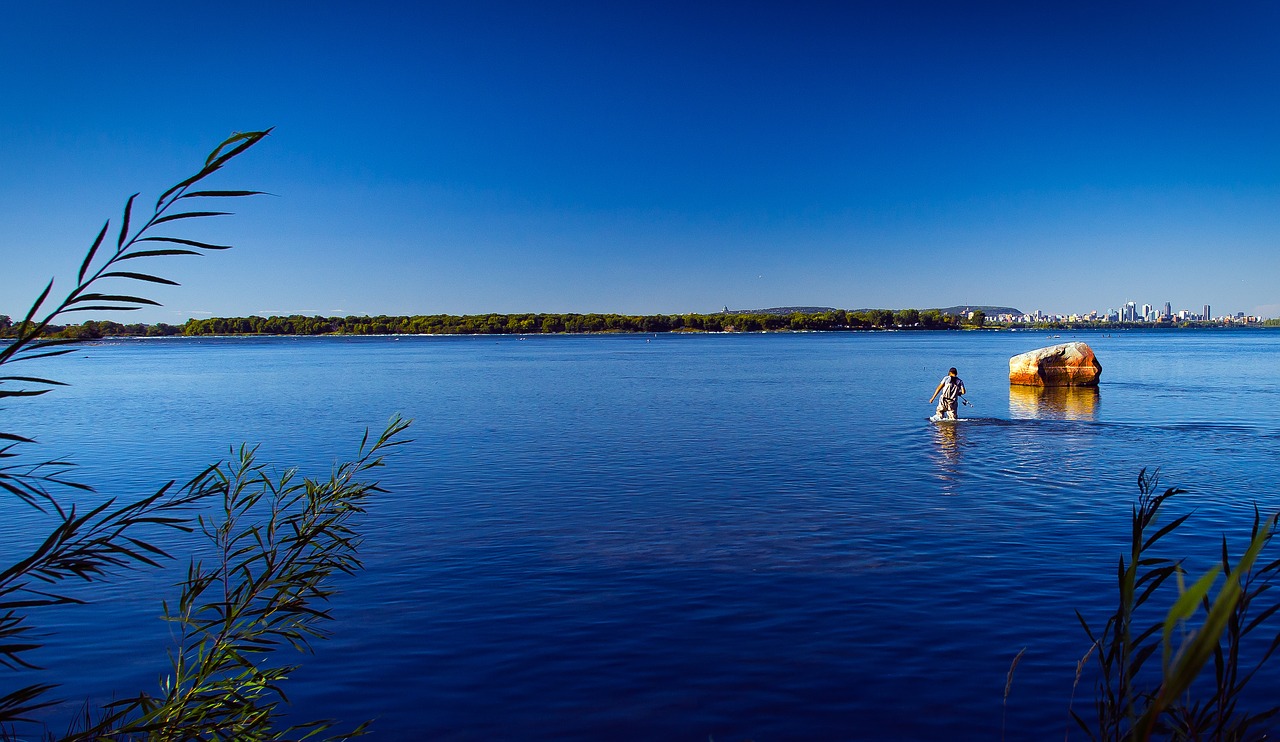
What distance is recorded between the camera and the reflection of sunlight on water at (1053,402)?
35.9m

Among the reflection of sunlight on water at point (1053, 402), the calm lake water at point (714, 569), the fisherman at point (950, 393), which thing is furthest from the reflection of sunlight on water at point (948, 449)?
the reflection of sunlight on water at point (1053, 402)

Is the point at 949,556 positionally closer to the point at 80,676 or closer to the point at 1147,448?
the point at 80,676

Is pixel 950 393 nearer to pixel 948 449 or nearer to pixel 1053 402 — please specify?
pixel 948 449

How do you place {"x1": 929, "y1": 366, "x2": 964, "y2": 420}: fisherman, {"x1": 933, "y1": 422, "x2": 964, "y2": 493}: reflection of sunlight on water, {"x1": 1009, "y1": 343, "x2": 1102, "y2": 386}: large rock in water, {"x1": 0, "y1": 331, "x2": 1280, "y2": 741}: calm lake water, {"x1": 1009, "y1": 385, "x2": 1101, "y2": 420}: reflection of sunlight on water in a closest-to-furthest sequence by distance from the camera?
1. {"x1": 0, "y1": 331, "x2": 1280, "y2": 741}: calm lake water
2. {"x1": 933, "y1": 422, "x2": 964, "y2": 493}: reflection of sunlight on water
3. {"x1": 929, "y1": 366, "x2": 964, "y2": 420}: fisherman
4. {"x1": 1009, "y1": 385, "x2": 1101, "y2": 420}: reflection of sunlight on water
5. {"x1": 1009, "y1": 343, "x2": 1102, "y2": 386}: large rock in water

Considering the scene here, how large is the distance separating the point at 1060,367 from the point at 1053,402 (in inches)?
292

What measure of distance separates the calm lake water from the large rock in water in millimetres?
11586

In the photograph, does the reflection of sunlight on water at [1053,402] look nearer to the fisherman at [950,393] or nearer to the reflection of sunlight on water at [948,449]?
the fisherman at [950,393]

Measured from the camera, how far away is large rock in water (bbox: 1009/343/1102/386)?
47.2 m

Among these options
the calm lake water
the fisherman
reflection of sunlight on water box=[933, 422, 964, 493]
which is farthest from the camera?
the fisherman

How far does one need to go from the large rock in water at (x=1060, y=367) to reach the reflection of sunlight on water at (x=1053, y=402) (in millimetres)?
458

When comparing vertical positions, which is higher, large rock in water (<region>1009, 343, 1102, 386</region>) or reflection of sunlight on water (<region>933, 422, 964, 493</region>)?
large rock in water (<region>1009, 343, 1102, 386</region>)

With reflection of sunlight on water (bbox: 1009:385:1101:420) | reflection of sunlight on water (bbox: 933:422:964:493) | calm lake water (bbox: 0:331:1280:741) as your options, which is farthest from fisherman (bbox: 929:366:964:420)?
reflection of sunlight on water (bbox: 1009:385:1101:420)

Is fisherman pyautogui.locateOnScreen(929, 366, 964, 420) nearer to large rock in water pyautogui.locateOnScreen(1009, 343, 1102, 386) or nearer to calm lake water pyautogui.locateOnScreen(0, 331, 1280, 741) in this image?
calm lake water pyautogui.locateOnScreen(0, 331, 1280, 741)

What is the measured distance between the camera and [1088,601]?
487 inches
